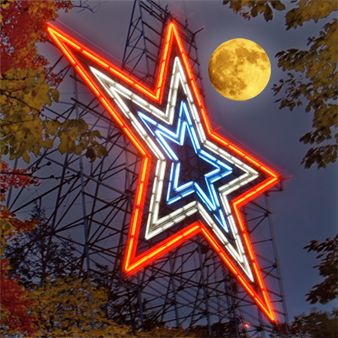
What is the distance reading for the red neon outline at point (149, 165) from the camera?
1595 cm

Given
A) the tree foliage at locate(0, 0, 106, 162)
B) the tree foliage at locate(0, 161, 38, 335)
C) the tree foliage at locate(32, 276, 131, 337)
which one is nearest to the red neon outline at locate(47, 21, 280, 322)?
the tree foliage at locate(32, 276, 131, 337)

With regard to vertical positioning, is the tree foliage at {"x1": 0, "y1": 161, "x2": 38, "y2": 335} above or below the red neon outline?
below

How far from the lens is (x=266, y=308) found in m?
19.8

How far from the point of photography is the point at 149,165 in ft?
56.6

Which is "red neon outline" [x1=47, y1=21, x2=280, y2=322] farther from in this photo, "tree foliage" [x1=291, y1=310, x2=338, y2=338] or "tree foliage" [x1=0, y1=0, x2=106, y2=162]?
"tree foliage" [x1=0, y1=0, x2=106, y2=162]

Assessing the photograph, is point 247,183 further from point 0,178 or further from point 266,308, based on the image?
point 0,178

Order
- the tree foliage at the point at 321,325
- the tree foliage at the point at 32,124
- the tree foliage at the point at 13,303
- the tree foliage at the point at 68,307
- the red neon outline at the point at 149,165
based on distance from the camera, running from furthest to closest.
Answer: the red neon outline at the point at 149,165, the tree foliage at the point at 68,307, the tree foliage at the point at 13,303, the tree foliage at the point at 321,325, the tree foliage at the point at 32,124

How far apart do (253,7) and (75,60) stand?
12335mm

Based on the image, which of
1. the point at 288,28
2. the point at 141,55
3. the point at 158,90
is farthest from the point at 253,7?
the point at 141,55

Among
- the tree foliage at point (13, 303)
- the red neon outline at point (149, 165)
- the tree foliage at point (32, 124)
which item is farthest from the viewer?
the red neon outline at point (149, 165)

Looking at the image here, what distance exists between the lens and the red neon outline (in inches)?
628

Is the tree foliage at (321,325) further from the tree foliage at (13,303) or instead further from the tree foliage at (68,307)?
the tree foliage at (68,307)

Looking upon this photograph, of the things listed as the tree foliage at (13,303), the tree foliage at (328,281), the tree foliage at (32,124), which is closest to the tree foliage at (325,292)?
the tree foliage at (328,281)

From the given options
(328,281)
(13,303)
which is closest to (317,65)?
(328,281)
